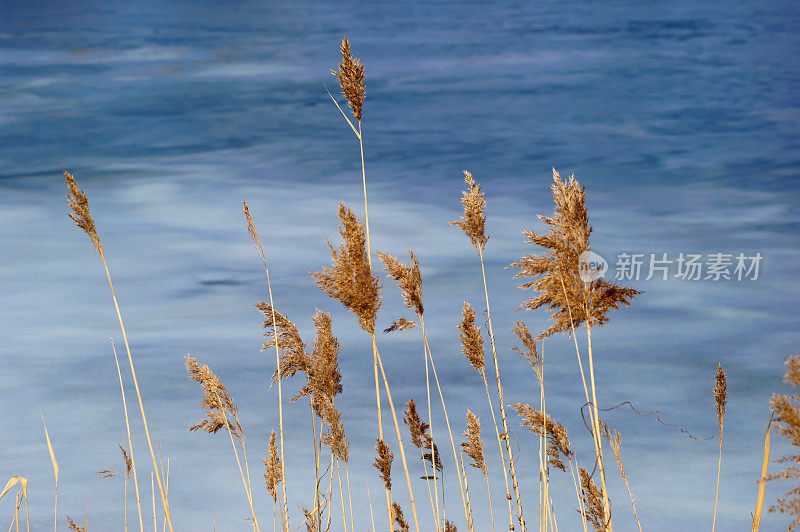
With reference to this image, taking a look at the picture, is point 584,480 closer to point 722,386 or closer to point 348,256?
point 722,386

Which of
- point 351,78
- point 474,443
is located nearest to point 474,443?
point 474,443

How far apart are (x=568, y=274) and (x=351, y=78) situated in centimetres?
108

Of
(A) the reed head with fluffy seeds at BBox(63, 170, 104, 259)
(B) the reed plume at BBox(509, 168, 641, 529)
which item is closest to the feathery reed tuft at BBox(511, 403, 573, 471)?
(B) the reed plume at BBox(509, 168, 641, 529)

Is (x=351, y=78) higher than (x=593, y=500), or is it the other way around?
(x=351, y=78)

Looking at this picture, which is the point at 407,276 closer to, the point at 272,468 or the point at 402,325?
the point at 402,325

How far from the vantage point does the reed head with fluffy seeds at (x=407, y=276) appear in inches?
104

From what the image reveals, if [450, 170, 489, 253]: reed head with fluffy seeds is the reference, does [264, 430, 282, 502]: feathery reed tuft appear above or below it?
below

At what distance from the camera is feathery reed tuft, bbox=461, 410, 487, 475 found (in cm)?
288

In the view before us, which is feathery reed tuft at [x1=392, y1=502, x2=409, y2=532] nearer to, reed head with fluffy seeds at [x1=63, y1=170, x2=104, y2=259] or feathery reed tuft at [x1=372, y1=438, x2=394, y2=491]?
feathery reed tuft at [x1=372, y1=438, x2=394, y2=491]

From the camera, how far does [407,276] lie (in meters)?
2.65

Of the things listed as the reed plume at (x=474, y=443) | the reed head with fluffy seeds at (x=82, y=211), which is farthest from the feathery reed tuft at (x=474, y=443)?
the reed head with fluffy seeds at (x=82, y=211)

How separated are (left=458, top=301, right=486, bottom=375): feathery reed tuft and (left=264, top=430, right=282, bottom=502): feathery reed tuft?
85cm

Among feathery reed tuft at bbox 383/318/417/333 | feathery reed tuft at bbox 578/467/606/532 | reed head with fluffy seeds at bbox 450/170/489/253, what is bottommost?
feathery reed tuft at bbox 578/467/606/532

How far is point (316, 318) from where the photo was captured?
278 cm
